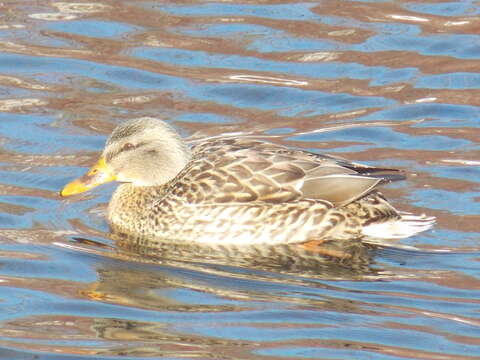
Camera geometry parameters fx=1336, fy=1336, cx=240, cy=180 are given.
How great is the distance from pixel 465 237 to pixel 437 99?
345 centimetres

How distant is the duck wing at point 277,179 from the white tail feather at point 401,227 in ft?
0.95

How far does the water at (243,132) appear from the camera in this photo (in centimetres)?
789

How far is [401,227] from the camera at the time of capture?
9695 mm

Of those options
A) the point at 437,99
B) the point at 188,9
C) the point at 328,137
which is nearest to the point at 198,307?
the point at 328,137

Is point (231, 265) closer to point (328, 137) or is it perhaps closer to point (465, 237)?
point (465, 237)

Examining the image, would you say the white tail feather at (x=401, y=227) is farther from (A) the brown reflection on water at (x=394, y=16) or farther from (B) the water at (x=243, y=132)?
(A) the brown reflection on water at (x=394, y=16)

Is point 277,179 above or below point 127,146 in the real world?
below

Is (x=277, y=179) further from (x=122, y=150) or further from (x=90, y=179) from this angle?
(x=90, y=179)

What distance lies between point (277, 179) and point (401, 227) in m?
0.97

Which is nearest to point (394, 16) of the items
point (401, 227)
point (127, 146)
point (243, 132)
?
point (243, 132)

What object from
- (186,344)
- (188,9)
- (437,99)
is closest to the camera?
(186,344)

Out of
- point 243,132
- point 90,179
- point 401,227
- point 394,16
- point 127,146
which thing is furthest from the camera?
point 394,16

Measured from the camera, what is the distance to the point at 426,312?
8242mm

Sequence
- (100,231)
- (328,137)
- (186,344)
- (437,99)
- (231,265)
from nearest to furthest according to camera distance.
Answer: (186,344) < (231,265) < (100,231) < (328,137) < (437,99)
